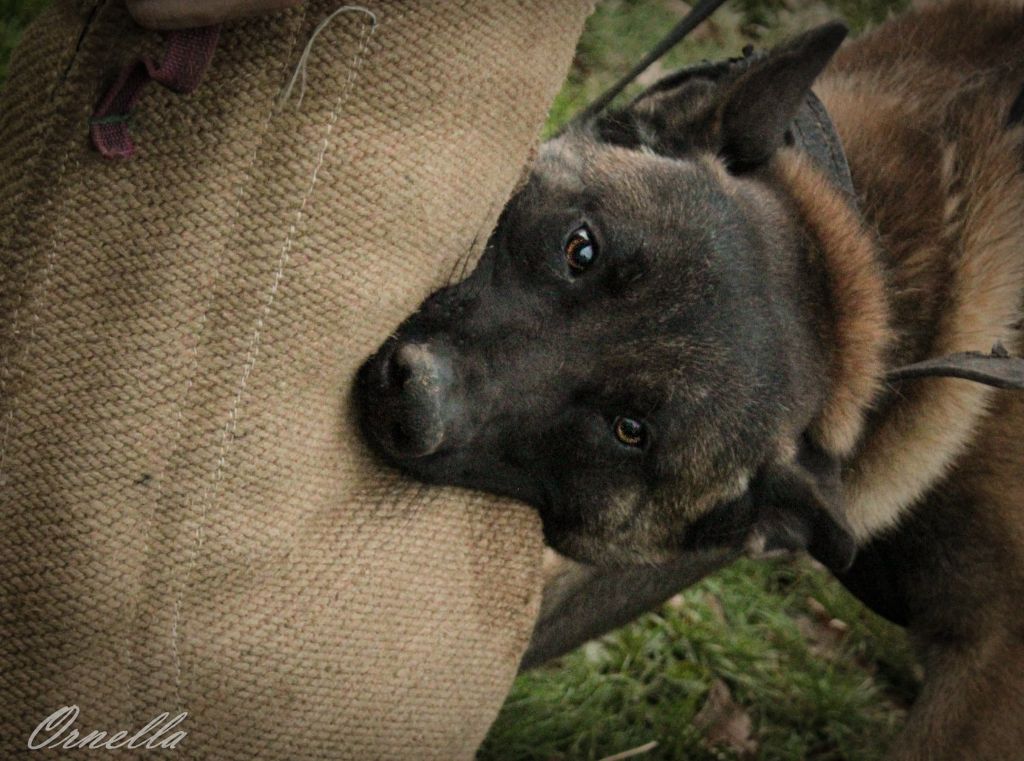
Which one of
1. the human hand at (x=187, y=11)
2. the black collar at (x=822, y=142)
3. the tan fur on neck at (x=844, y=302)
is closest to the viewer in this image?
the human hand at (x=187, y=11)

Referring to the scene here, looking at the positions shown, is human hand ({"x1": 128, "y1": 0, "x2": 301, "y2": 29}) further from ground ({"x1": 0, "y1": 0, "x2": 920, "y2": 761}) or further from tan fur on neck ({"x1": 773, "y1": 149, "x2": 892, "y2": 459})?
ground ({"x1": 0, "y1": 0, "x2": 920, "y2": 761})

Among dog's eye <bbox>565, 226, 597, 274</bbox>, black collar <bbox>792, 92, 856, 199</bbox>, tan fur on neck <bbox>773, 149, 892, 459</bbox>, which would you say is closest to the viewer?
dog's eye <bbox>565, 226, 597, 274</bbox>

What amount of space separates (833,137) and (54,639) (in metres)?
2.55

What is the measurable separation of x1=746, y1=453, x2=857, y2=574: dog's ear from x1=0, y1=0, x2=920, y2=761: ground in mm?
1144

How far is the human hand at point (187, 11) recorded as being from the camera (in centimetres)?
176

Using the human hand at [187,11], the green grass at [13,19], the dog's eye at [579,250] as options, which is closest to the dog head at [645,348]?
the dog's eye at [579,250]

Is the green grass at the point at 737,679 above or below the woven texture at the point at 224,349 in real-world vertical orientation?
below

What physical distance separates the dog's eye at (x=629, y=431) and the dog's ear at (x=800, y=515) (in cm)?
43

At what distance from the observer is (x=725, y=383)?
2795 mm

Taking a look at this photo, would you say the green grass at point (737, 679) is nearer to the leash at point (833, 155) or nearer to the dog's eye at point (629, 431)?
the dog's eye at point (629, 431)

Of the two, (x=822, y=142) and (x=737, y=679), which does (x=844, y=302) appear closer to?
(x=822, y=142)

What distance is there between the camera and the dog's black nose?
2383 millimetres

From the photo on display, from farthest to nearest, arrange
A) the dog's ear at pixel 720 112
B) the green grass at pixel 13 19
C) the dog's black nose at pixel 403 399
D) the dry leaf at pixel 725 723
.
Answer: the dry leaf at pixel 725 723
the green grass at pixel 13 19
the dog's ear at pixel 720 112
the dog's black nose at pixel 403 399
